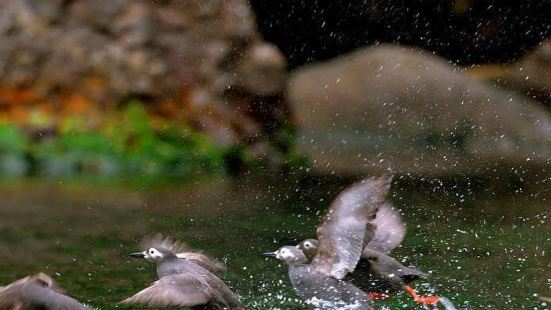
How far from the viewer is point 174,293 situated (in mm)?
4215

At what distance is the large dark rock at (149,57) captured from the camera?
12266 mm

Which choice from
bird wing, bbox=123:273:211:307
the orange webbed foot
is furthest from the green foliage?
bird wing, bbox=123:273:211:307

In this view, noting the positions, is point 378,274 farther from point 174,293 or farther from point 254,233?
point 254,233

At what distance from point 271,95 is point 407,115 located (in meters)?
1.81

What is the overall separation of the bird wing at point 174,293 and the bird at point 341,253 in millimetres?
708

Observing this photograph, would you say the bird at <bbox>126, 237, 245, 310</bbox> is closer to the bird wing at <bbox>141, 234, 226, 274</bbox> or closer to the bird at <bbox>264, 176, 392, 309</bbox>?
the bird wing at <bbox>141, 234, 226, 274</bbox>

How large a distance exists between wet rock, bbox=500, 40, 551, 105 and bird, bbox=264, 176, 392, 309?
288 inches

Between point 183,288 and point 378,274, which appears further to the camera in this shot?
point 378,274

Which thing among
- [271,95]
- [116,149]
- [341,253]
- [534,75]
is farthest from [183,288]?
[534,75]

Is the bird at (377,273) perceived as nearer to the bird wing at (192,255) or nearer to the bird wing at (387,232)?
the bird wing at (387,232)

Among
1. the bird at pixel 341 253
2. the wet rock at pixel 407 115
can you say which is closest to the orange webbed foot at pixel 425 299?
the bird at pixel 341 253

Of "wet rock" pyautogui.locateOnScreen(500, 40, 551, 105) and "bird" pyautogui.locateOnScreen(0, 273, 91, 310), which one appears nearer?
"bird" pyautogui.locateOnScreen(0, 273, 91, 310)

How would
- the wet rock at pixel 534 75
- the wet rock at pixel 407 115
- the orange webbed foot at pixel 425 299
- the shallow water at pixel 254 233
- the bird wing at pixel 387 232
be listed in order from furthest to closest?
the wet rock at pixel 534 75 → the wet rock at pixel 407 115 → the bird wing at pixel 387 232 → the shallow water at pixel 254 233 → the orange webbed foot at pixel 425 299

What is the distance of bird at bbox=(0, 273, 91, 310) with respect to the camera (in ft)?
13.5
